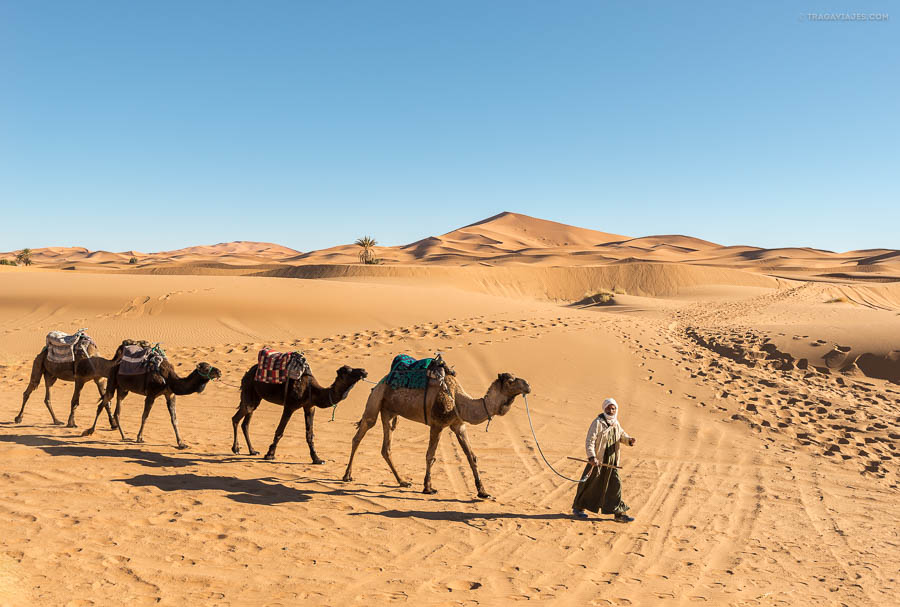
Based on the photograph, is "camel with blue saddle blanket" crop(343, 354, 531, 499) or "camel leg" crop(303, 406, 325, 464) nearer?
"camel with blue saddle blanket" crop(343, 354, 531, 499)

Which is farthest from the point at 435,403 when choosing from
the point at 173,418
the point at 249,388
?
the point at 173,418

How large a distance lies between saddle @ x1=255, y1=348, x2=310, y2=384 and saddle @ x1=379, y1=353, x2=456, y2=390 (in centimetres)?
154

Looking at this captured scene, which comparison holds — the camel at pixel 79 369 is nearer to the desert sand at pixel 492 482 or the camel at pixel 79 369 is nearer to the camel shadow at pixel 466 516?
the desert sand at pixel 492 482

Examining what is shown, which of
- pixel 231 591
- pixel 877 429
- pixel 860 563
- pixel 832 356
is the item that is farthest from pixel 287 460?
pixel 832 356

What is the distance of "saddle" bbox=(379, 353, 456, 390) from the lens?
314 inches

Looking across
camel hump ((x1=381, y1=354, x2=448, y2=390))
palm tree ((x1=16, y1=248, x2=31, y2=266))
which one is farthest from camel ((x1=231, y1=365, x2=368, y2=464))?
palm tree ((x1=16, y1=248, x2=31, y2=266))

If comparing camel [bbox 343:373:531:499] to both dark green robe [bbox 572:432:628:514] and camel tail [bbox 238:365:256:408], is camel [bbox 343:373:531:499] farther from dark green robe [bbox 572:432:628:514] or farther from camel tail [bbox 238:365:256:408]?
camel tail [bbox 238:365:256:408]

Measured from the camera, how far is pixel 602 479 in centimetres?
730

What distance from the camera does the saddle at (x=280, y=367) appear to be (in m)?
9.13

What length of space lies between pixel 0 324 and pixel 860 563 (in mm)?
27370

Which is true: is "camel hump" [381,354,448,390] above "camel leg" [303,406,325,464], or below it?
above

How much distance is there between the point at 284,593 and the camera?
5.09 metres

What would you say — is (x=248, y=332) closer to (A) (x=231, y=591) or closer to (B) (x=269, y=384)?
(B) (x=269, y=384)

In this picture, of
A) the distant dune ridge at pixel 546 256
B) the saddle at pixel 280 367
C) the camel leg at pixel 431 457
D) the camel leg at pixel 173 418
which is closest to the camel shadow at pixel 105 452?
the camel leg at pixel 173 418
